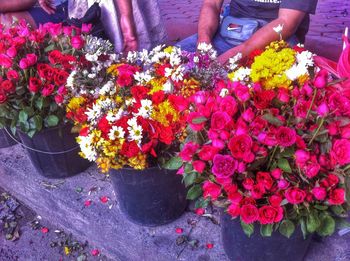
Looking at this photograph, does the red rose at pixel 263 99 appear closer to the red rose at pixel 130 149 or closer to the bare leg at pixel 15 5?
the red rose at pixel 130 149

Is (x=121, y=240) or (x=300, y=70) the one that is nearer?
(x=300, y=70)

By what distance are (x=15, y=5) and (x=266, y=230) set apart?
2.19 m

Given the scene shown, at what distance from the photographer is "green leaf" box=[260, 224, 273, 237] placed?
4.33 feet

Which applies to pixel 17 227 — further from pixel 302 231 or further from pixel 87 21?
pixel 302 231

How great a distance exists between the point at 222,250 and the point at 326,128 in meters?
0.79

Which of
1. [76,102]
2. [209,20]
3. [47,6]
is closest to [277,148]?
[76,102]

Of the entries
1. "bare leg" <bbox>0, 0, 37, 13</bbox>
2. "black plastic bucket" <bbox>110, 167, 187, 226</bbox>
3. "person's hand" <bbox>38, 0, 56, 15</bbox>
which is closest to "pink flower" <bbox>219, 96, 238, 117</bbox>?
"black plastic bucket" <bbox>110, 167, 187, 226</bbox>

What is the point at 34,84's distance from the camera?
5.99 ft

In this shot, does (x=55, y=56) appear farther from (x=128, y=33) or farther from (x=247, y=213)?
(x=247, y=213)

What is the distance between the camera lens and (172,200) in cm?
181

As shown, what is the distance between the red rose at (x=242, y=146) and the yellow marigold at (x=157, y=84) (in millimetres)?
485

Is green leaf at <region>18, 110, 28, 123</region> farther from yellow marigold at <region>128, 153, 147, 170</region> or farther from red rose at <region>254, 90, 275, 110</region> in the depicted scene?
red rose at <region>254, 90, 275, 110</region>

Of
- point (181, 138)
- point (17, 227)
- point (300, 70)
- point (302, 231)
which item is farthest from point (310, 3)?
point (17, 227)

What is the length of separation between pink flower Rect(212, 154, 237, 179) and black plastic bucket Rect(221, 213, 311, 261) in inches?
13.2
